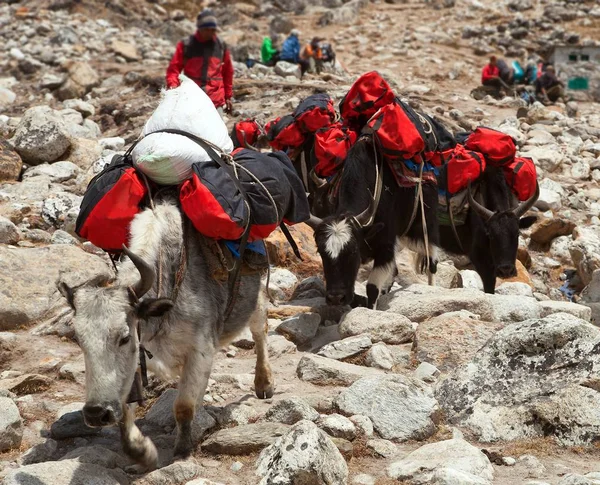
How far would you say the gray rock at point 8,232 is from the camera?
6915mm

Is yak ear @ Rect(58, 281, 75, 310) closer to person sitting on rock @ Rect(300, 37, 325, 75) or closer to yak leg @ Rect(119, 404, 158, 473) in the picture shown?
yak leg @ Rect(119, 404, 158, 473)

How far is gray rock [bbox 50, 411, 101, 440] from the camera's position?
4.09m

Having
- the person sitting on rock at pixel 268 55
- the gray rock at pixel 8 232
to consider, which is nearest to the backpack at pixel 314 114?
the gray rock at pixel 8 232

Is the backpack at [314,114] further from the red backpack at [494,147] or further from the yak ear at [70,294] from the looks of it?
the yak ear at [70,294]

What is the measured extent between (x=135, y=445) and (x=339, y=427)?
3.24ft

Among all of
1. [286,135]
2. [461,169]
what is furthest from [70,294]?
[461,169]

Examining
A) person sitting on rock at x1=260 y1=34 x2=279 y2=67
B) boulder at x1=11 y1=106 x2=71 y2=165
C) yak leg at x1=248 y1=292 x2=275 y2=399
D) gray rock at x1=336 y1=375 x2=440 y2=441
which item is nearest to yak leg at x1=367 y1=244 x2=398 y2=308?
yak leg at x1=248 y1=292 x2=275 y2=399

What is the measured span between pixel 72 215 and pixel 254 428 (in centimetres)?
414

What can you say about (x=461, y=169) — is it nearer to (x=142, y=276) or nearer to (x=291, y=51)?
(x=142, y=276)

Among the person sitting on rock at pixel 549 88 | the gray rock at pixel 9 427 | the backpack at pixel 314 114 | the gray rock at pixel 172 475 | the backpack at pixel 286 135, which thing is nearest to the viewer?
the gray rock at pixel 172 475

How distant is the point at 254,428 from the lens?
13.1ft

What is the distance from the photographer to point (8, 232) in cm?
694

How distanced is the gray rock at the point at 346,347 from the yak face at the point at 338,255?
66cm

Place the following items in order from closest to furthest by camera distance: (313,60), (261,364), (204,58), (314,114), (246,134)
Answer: (261,364) → (314,114) → (246,134) → (204,58) → (313,60)
